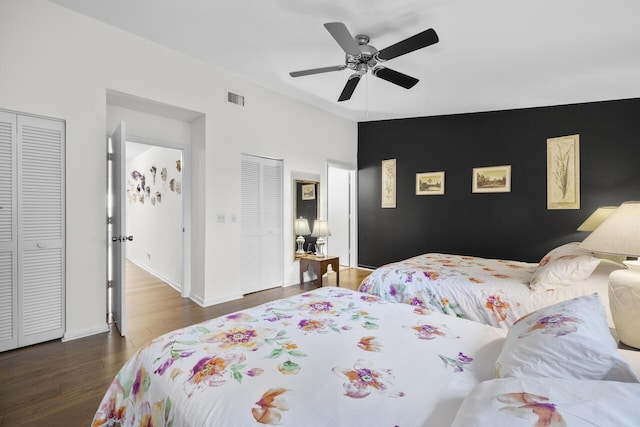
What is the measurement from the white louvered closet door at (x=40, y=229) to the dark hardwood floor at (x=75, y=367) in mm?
228

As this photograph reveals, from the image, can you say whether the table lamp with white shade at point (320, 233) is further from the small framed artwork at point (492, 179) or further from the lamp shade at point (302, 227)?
the small framed artwork at point (492, 179)

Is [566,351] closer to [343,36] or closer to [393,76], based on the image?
[343,36]

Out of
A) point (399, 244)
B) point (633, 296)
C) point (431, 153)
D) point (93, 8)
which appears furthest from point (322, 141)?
point (633, 296)

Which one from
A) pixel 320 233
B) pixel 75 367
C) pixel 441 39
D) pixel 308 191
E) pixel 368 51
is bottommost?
pixel 75 367

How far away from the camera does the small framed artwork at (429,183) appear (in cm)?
487

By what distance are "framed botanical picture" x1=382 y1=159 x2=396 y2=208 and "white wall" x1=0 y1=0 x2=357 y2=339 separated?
2.01 m

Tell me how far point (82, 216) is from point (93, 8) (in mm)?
1845

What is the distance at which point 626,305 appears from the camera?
146 centimetres

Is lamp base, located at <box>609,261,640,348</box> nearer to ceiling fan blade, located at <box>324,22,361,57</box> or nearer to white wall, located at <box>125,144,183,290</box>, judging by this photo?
ceiling fan blade, located at <box>324,22,361,57</box>

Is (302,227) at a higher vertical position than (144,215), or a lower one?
lower

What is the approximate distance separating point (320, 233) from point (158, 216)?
2.91 meters

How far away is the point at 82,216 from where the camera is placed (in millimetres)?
2768

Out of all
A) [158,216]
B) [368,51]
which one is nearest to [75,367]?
[158,216]

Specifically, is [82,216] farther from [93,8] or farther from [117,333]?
[93,8]
